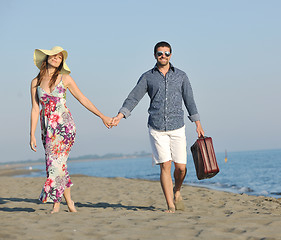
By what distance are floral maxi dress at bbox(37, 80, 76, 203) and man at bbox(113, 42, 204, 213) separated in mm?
1108

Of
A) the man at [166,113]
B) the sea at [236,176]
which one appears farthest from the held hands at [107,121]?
the sea at [236,176]

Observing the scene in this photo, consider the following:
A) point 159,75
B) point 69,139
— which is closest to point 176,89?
point 159,75

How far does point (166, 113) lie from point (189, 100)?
1.66ft

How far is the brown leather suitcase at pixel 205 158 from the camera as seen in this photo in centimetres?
534

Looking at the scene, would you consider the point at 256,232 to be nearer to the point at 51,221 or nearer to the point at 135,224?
the point at 135,224

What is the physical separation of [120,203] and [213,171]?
7.93ft

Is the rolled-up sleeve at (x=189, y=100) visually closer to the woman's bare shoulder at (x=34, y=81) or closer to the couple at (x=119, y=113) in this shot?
the couple at (x=119, y=113)

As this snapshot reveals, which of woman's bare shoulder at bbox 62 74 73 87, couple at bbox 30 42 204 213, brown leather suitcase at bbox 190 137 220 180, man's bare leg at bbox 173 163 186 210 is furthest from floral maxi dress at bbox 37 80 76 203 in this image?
brown leather suitcase at bbox 190 137 220 180

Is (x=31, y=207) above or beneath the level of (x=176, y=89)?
beneath

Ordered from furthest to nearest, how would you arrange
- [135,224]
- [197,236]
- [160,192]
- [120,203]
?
[160,192] → [120,203] → [135,224] → [197,236]

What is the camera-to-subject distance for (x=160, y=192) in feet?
28.7

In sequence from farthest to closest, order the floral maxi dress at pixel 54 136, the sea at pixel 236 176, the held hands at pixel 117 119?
the sea at pixel 236 176
the held hands at pixel 117 119
the floral maxi dress at pixel 54 136

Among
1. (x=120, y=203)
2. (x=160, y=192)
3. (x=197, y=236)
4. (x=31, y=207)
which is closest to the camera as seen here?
(x=197, y=236)

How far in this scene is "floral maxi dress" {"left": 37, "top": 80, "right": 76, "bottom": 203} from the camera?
5.02 m
